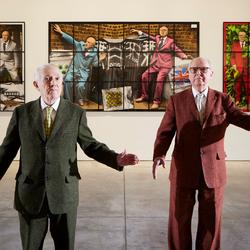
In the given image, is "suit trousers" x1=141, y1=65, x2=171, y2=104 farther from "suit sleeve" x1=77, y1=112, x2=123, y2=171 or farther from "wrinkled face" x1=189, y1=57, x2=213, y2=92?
"suit sleeve" x1=77, y1=112, x2=123, y2=171

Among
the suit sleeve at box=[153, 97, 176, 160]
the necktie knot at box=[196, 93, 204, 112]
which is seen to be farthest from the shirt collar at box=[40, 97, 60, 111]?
the necktie knot at box=[196, 93, 204, 112]

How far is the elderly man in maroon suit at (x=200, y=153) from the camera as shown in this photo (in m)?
2.87

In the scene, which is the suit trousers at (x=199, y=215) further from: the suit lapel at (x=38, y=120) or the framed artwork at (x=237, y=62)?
the framed artwork at (x=237, y=62)

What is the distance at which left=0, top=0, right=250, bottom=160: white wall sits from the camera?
8250 millimetres

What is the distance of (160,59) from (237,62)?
4.62 feet

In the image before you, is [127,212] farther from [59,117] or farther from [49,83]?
[49,83]

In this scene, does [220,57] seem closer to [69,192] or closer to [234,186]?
[234,186]

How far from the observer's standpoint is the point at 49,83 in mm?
2439

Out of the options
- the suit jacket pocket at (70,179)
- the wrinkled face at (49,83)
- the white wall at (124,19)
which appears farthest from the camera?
the white wall at (124,19)

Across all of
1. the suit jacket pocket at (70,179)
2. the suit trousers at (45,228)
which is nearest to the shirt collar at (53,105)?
the suit jacket pocket at (70,179)

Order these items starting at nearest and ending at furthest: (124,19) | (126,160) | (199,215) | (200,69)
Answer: (126,160), (200,69), (199,215), (124,19)

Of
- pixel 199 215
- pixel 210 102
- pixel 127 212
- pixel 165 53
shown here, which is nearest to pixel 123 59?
pixel 165 53

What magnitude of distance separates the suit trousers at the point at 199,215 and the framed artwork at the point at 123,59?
5455 mm

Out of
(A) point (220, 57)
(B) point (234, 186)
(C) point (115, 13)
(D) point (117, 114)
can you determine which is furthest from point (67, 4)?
(B) point (234, 186)
